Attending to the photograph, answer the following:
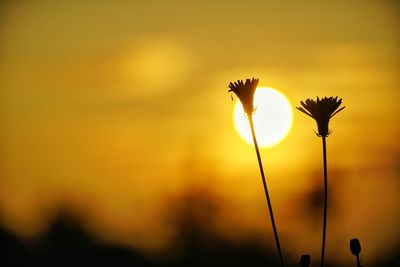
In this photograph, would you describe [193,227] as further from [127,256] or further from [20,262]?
[20,262]

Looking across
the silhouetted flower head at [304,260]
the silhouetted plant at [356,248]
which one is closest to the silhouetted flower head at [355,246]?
the silhouetted plant at [356,248]

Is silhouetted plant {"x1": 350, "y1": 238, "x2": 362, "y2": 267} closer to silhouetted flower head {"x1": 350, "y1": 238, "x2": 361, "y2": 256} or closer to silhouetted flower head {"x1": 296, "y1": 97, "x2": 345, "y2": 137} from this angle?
silhouetted flower head {"x1": 350, "y1": 238, "x2": 361, "y2": 256}

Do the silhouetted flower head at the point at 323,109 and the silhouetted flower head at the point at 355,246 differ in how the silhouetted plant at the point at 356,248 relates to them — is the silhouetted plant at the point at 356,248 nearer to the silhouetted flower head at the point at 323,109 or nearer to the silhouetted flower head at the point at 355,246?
the silhouetted flower head at the point at 355,246

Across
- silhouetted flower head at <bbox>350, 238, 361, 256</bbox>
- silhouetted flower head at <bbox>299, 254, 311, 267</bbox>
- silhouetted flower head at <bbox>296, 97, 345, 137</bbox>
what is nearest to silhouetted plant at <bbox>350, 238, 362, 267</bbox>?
silhouetted flower head at <bbox>350, 238, 361, 256</bbox>

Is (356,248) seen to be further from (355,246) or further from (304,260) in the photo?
(304,260)

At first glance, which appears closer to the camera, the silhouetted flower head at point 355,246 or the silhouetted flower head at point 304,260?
the silhouetted flower head at point 304,260

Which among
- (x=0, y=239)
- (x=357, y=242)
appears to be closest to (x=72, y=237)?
(x=0, y=239)

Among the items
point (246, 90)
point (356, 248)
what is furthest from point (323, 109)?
point (356, 248)

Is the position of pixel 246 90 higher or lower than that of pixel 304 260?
higher
